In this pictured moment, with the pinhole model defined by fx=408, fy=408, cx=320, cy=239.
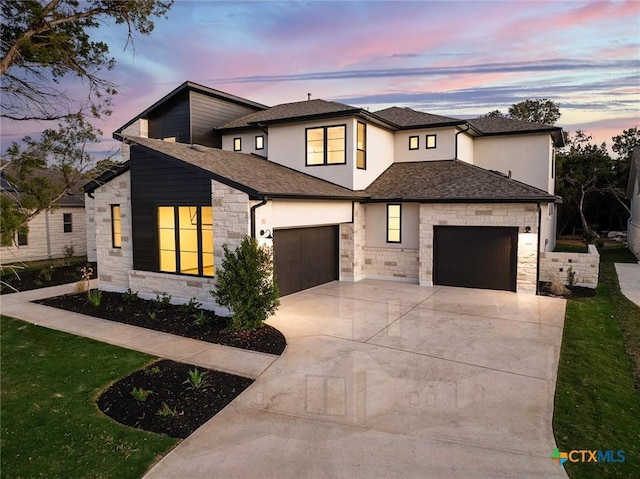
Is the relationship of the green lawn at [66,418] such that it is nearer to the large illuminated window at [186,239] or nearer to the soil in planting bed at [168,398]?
the soil in planting bed at [168,398]

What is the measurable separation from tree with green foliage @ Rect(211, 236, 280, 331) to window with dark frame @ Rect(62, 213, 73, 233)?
55.9ft

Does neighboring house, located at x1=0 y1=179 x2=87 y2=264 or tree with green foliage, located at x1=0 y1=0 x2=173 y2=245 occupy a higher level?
tree with green foliage, located at x1=0 y1=0 x2=173 y2=245

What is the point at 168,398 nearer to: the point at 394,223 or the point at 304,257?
the point at 304,257

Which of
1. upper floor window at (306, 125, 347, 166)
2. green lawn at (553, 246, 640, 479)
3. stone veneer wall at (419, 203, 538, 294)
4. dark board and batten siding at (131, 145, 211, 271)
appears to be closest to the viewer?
green lawn at (553, 246, 640, 479)

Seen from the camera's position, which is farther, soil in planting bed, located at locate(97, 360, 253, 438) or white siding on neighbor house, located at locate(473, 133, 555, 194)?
white siding on neighbor house, located at locate(473, 133, 555, 194)

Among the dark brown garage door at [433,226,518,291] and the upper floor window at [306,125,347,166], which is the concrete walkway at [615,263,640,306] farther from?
the upper floor window at [306,125,347,166]

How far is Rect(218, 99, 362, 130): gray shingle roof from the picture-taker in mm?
14773

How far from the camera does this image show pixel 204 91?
1869 cm

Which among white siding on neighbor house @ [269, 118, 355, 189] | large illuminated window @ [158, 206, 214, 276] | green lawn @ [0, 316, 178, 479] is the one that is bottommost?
green lawn @ [0, 316, 178, 479]

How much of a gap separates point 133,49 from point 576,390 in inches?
453

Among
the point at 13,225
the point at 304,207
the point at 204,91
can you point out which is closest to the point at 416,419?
the point at 13,225

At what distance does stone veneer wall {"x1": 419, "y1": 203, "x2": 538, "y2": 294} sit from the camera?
1270 centimetres

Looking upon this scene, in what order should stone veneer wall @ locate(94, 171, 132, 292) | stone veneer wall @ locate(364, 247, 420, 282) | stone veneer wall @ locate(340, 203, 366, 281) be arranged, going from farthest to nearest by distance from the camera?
stone veneer wall @ locate(340, 203, 366, 281) < stone veneer wall @ locate(364, 247, 420, 282) < stone veneer wall @ locate(94, 171, 132, 292)

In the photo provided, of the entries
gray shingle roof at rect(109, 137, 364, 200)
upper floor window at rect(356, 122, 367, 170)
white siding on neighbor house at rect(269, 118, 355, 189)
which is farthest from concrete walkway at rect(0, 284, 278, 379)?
upper floor window at rect(356, 122, 367, 170)
